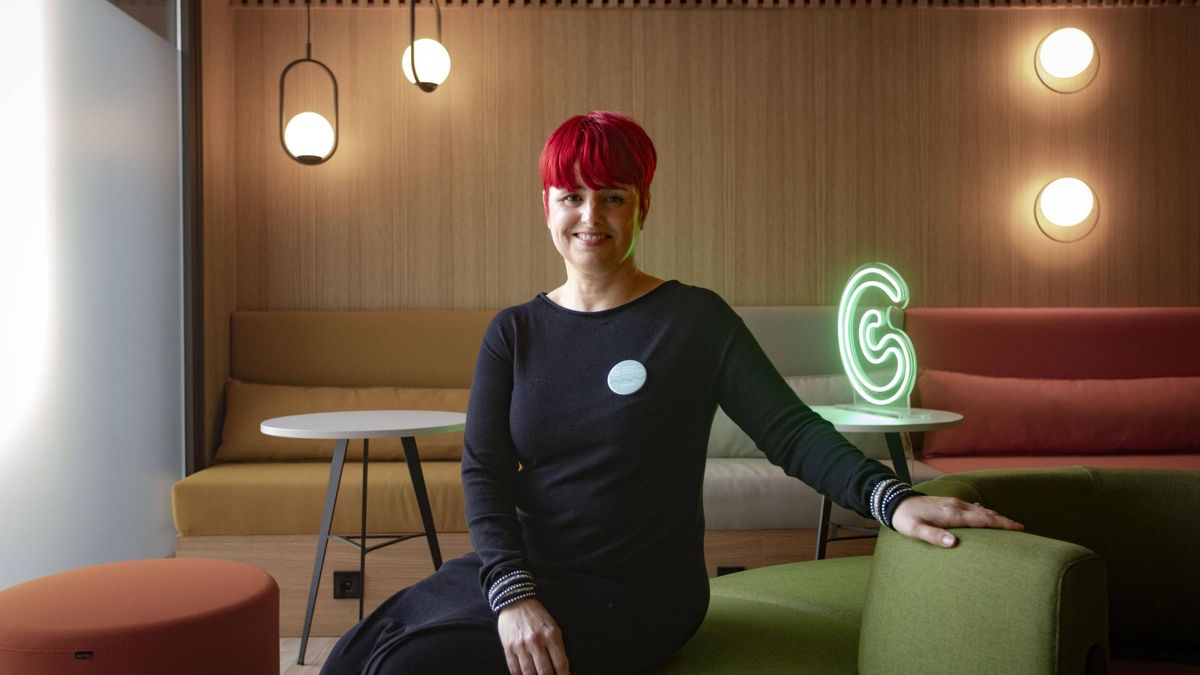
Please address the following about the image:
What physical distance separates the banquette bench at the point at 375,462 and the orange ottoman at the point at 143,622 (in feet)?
4.24

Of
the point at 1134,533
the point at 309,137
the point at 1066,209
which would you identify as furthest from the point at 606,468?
the point at 1066,209

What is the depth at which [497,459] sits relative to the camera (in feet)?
4.50

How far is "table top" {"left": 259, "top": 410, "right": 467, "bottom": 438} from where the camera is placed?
2.54 m

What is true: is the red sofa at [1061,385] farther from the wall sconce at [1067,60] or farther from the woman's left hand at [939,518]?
the woman's left hand at [939,518]

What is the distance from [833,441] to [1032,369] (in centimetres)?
321

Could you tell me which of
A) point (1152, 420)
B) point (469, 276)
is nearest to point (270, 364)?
point (469, 276)

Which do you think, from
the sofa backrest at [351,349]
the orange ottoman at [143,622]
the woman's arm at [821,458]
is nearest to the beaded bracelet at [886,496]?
the woman's arm at [821,458]

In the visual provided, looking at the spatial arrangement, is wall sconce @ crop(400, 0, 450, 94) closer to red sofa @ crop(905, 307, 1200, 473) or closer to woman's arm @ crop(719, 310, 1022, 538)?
red sofa @ crop(905, 307, 1200, 473)

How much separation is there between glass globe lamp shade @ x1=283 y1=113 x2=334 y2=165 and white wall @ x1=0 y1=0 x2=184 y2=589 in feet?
1.54

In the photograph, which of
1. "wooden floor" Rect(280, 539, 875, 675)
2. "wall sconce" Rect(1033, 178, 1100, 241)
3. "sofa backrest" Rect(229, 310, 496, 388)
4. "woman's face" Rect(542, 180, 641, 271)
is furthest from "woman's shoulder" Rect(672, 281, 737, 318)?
"wall sconce" Rect(1033, 178, 1100, 241)

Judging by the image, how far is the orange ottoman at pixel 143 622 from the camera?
153cm

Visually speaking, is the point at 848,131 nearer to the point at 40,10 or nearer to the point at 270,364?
the point at 270,364

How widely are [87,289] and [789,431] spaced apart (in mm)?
2626

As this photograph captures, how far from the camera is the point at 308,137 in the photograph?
12.8ft
